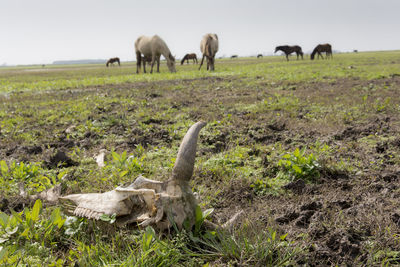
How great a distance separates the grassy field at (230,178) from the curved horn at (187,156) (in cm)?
48

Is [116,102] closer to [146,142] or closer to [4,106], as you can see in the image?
[4,106]

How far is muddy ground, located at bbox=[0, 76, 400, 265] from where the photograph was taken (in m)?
2.40

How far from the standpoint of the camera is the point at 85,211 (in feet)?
7.83

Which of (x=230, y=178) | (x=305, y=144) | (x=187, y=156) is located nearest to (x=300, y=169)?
(x=230, y=178)

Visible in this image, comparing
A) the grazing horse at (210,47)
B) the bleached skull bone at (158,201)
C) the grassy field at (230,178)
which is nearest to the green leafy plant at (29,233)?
the grassy field at (230,178)

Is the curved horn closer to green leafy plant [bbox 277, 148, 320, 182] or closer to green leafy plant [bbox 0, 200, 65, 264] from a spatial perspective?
green leafy plant [bbox 0, 200, 65, 264]

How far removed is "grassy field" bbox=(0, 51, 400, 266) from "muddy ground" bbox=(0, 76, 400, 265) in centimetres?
2

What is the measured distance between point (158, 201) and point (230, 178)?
1.61 metres

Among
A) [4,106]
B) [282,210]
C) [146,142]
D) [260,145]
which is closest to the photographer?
[282,210]

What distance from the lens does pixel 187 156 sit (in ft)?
6.72

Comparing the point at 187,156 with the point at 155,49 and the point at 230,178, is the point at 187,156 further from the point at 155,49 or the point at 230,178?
the point at 155,49

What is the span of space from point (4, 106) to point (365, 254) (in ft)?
34.5

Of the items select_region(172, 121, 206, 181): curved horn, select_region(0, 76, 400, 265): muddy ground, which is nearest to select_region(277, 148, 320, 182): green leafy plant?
select_region(0, 76, 400, 265): muddy ground

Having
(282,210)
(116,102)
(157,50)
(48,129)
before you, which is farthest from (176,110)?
(157,50)
